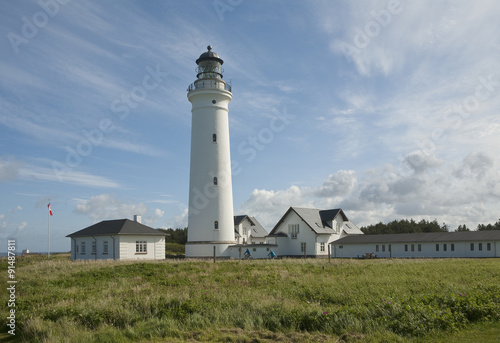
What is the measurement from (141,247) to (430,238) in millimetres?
26925

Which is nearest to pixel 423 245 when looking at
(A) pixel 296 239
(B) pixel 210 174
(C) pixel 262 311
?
(A) pixel 296 239

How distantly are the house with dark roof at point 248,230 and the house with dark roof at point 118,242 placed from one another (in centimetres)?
1541

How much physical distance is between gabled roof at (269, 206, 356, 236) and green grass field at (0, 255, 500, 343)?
1074 inches

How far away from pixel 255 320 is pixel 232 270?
37.8 feet

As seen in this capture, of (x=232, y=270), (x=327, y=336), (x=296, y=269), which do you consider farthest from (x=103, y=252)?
(x=327, y=336)

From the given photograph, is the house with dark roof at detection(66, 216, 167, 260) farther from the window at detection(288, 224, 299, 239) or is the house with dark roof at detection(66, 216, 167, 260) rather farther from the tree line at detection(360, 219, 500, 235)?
the tree line at detection(360, 219, 500, 235)

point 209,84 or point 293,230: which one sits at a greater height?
point 209,84

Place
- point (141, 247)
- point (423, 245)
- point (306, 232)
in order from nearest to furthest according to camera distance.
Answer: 1. point (141, 247)
2. point (423, 245)
3. point (306, 232)

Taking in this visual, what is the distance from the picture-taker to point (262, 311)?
35.2ft

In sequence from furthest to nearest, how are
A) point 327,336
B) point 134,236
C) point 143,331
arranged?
1. point 134,236
2. point 143,331
3. point 327,336

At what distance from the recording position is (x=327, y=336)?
28.8ft

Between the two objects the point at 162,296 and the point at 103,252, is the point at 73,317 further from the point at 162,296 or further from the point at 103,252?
the point at 103,252

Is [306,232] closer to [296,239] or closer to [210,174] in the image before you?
[296,239]

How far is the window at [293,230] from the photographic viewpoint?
148 feet
